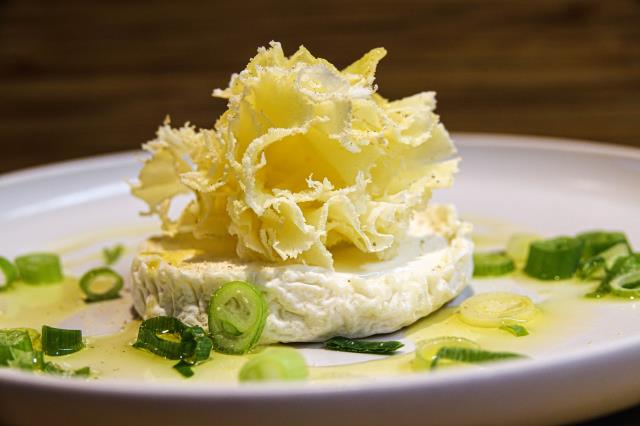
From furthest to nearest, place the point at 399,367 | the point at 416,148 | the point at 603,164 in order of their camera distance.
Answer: the point at 603,164, the point at 416,148, the point at 399,367

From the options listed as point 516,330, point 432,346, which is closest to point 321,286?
point 432,346

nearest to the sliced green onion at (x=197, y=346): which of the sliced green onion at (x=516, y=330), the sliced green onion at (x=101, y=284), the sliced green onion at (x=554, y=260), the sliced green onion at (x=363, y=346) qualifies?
the sliced green onion at (x=363, y=346)

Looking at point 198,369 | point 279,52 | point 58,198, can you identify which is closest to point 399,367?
point 198,369

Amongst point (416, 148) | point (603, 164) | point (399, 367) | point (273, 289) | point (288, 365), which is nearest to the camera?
point (288, 365)

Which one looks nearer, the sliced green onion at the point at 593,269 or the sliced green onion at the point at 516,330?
the sliced green onion at the point at 516,330

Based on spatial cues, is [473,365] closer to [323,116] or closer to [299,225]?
[299,225]

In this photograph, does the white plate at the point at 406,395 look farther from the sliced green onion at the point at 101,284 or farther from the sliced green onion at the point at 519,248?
the sliced green onion at the point at 519,248
